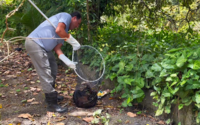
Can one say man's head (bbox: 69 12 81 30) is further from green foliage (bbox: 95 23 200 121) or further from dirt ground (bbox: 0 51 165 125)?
dirt ground (bbox: 0 51 165 125)

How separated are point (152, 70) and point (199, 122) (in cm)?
87

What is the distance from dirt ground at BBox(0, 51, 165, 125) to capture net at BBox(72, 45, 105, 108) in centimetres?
15

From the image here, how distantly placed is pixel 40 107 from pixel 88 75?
121cm

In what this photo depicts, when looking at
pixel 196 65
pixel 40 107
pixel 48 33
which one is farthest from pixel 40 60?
pixel 196 65

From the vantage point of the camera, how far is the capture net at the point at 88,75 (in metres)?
3.27

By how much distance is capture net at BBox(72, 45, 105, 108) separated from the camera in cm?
327

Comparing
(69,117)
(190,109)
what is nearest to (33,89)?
(69,117)

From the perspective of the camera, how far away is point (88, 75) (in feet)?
13.6

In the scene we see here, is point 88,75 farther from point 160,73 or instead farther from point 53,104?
point 160,73

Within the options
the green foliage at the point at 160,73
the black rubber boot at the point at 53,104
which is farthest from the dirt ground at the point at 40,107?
the green foliage at the point at 160,73

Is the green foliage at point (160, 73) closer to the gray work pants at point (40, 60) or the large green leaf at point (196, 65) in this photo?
the large green leaf at point (196, 65)

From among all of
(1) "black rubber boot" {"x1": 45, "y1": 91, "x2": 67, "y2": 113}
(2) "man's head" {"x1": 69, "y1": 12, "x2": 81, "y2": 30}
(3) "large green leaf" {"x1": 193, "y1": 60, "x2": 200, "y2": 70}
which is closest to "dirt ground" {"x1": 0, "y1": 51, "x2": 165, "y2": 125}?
(1) "black rubber boot" {"x1": 45, "y1": 91, "x2": 67, "y2": 113}

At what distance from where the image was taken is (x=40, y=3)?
5.07 metres

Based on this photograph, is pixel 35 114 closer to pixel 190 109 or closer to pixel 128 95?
pixel 128 95
